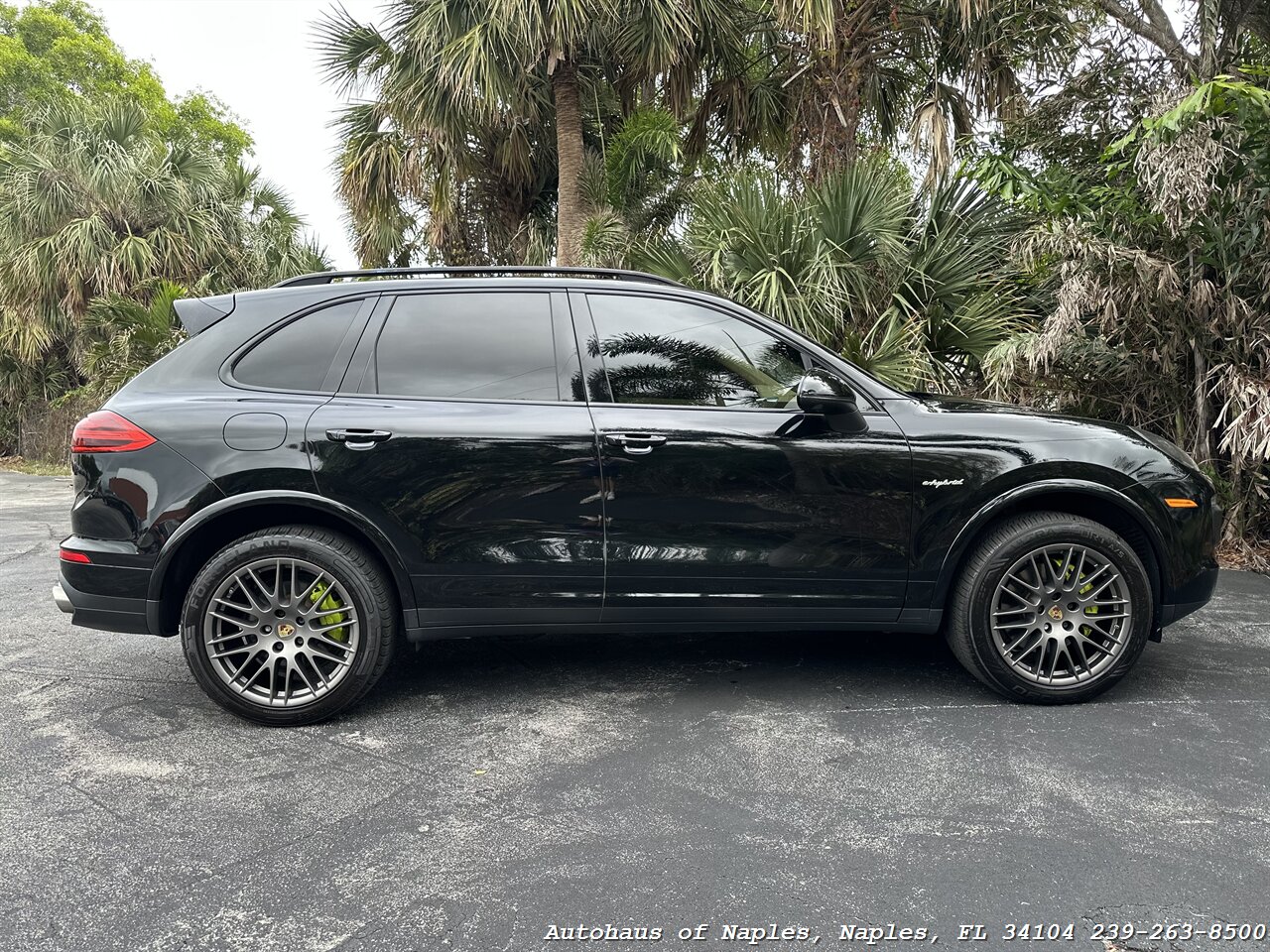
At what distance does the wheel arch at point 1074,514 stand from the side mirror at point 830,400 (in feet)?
2.03

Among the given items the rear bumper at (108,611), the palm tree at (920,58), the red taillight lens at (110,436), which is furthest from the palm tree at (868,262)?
the rear bumper at (108,611)

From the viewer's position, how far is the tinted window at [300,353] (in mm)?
3816

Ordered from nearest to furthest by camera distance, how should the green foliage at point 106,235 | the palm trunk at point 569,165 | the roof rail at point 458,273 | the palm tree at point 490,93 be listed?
the roof rail at point 458,273 < the palm tree at point 490,93 < the palm trunk at point 569,165 < the green foliage at point 106,235

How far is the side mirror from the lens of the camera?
12.0 feet

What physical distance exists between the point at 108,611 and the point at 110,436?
680 millimetres

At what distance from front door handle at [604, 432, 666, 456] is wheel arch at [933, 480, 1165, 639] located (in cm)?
127

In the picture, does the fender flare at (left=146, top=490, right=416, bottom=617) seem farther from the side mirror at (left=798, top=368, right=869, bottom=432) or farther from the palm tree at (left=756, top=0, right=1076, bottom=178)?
the palm tree at (left=756, top=0, right=1076, bottom=178)

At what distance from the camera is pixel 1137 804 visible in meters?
3.05

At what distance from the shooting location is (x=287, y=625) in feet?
12.1

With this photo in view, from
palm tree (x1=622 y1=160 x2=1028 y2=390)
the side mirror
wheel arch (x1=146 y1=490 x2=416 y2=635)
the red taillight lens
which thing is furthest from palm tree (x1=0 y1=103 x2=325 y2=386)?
the side mirror

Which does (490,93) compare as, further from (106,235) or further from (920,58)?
(106,235)

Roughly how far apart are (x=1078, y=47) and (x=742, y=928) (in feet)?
27.4

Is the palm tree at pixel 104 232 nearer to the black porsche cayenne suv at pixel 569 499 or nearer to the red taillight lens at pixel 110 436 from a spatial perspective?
the red taillight lens at pixel 110 436

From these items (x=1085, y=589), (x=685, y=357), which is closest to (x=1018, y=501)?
(x=1085, y=589)
